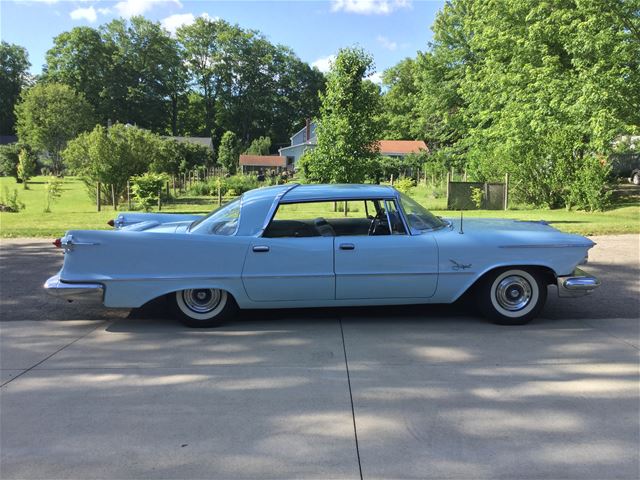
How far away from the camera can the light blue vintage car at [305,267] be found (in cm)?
486

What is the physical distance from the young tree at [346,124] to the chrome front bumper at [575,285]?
11.6m

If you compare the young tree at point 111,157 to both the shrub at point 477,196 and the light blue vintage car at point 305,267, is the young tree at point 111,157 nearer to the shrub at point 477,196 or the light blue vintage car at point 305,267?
the shrub at point 477,196

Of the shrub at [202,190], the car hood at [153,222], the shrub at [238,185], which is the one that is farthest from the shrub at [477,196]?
the car hood at [153,222]

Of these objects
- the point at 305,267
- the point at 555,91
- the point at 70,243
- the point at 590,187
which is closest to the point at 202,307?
the point at 305,267

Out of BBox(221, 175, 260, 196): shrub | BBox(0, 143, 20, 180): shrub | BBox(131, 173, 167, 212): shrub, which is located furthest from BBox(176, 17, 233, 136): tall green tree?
BBox(131, 173, 167, 212): shrub

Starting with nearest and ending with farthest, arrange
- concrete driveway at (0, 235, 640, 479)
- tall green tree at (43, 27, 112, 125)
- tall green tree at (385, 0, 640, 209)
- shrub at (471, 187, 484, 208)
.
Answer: concrete driveway at (0, 235, 640, 479) → tall green tree at (385, 0, 640, 209) → shrub at (471, 187, 484, 208) → tall green tree at (43, 27, 112, 125)

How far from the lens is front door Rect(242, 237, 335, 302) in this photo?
16.0ft

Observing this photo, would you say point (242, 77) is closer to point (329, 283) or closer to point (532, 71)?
point (532, 71)

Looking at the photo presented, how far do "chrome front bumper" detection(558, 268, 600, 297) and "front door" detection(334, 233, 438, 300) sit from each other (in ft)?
4.05

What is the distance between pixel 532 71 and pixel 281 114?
2900 inches

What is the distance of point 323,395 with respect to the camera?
3545 millimetres

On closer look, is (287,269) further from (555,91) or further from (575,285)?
(555,91)

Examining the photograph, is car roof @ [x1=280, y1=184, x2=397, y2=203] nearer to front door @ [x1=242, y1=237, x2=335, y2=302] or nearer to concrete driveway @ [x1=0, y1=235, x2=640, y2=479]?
front door @ [x1=242, y1=237, x2=335, y2=302]

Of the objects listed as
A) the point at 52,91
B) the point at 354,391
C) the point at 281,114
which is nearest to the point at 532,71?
the point at 354,391
